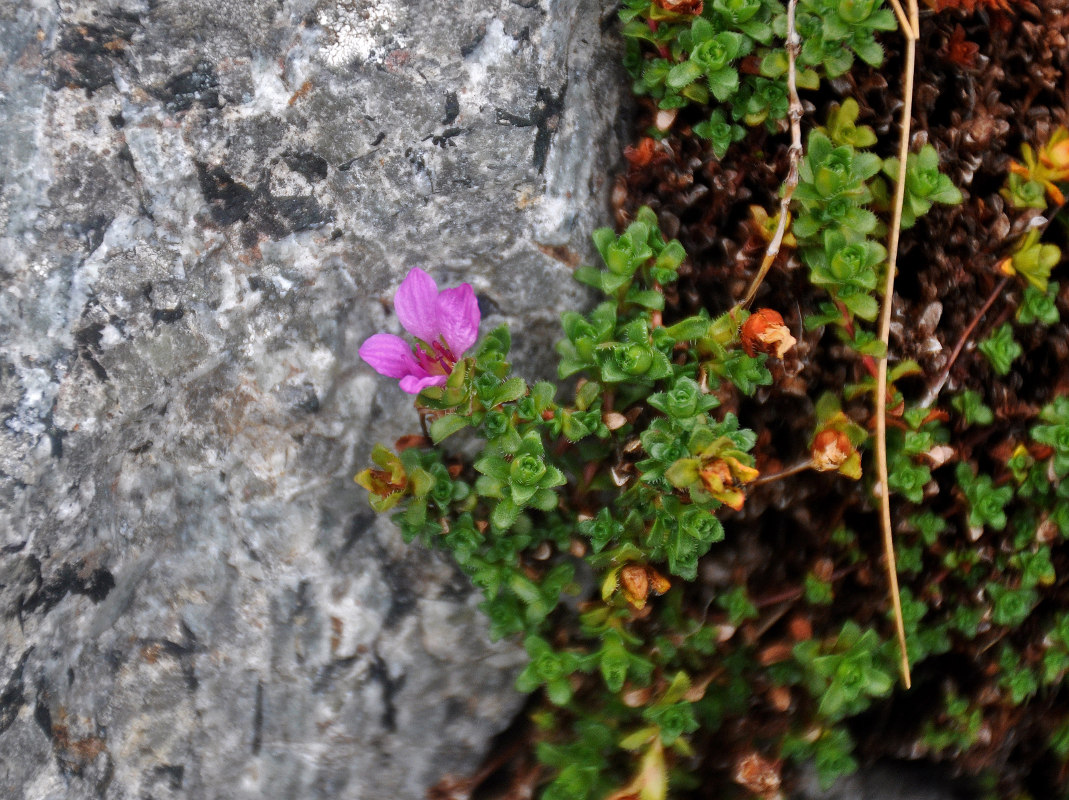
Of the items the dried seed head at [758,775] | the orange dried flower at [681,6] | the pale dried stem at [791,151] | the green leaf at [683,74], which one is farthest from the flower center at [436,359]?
the dried seed head at [758,775]

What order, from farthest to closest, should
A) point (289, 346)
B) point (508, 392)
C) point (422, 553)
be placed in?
point (422, 553) < point (289, 346) < point (508, 392)

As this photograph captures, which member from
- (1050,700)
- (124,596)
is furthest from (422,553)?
(1050,700)

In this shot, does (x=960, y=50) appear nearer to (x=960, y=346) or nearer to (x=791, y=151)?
(x=791, y=151)

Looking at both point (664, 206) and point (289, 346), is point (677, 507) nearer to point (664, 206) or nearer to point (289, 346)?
point (664, 206)

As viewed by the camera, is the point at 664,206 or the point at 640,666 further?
the point at 664,206

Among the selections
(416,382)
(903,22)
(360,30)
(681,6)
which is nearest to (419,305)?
(416,382)
